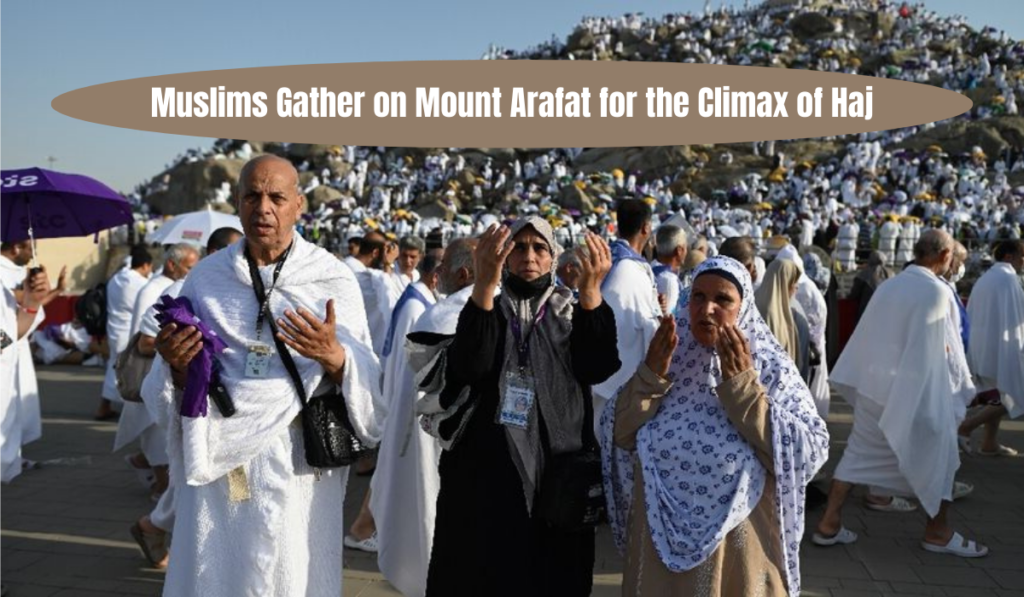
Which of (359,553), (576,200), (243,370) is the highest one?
(576,200)

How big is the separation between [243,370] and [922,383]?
12.4 feet

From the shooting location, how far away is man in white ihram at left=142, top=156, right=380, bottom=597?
2.60 m

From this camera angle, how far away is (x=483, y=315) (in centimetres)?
262

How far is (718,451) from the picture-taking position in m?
2.71

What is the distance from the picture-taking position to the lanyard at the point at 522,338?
2.73 meters

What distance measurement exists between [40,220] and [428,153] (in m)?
48.0

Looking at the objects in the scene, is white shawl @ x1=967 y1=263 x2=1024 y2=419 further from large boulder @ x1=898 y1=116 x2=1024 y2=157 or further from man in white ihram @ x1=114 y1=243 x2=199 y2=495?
large boulder @ x1=898 y1=116 x2=1024 y2=157

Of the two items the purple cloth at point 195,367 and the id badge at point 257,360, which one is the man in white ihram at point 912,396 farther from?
the purple cloth at point 195,367

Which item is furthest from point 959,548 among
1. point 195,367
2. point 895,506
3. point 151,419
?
point 151,419

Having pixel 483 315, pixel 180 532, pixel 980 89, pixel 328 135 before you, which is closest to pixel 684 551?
pixel 483 315

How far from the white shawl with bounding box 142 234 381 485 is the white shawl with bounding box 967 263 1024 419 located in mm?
5898

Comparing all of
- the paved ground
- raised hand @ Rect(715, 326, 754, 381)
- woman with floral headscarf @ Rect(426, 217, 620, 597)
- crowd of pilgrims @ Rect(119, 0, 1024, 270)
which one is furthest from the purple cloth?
crowd of pilgrims @ Rect(119, 0, 1024, 270)

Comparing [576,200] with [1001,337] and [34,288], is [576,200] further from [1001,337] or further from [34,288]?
[34,288]

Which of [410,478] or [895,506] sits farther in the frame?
[895,506]
